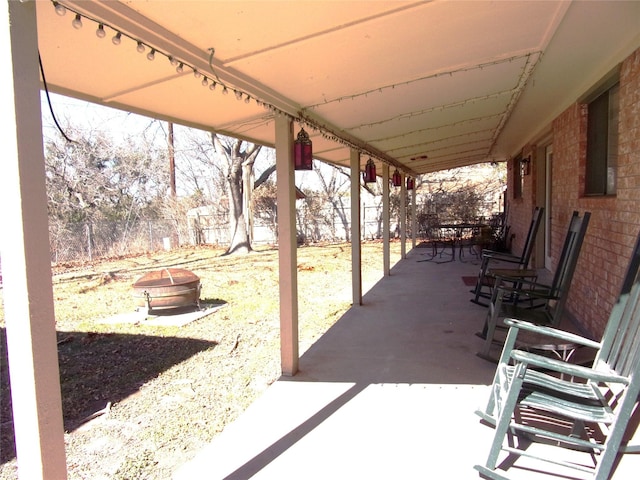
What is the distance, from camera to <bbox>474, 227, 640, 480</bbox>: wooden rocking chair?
1977mm

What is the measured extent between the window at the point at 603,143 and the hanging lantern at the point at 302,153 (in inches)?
99.5

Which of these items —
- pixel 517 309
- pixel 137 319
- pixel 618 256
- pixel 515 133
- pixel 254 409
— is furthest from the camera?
pixel 515 133

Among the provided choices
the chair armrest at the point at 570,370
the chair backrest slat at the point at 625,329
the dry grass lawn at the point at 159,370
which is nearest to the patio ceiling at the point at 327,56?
the chair backrest slat at the point at 625,329

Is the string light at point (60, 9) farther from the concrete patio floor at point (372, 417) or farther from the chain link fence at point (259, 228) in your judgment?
the chain link fence at point (259, 228)

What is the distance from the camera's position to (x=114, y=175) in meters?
16.5

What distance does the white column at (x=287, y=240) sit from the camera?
3.42m

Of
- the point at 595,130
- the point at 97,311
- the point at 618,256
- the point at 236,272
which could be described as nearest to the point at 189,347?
the point at 97,311

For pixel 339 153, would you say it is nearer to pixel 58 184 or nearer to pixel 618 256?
pixel 618 256

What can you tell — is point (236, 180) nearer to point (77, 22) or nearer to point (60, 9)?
point (77, 22)

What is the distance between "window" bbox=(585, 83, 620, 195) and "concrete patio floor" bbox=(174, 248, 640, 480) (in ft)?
5.89

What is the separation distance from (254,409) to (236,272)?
7.69 m

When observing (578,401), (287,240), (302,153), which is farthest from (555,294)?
(302,153)

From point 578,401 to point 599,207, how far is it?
226 cm

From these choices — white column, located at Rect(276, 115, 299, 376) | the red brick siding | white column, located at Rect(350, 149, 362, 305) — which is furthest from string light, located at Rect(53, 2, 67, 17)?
white column, located at Rect(350, 149, 362, 305)
